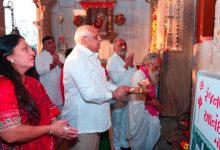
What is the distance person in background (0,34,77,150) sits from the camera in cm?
178

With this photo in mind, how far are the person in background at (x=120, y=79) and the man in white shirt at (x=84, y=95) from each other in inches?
76.6

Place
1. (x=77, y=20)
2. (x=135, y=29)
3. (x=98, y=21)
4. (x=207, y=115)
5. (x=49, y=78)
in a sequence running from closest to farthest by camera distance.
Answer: (x=207, y=115) → (x=49, y=78) → (x=98, y=21) → (x=77, y=20) → (x=135, y=29)

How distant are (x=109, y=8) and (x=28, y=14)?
2.95m

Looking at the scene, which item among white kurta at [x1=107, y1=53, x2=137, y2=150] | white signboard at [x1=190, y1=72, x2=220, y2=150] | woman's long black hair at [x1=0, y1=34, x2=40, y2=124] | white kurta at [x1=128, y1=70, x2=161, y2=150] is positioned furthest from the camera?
white kurta at [x1=107, y1=53, x2=137, y2=150]

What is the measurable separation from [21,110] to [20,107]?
24 mm

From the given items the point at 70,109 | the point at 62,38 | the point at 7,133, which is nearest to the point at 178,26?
the point at 70,109

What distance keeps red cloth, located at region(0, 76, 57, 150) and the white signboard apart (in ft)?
3.74

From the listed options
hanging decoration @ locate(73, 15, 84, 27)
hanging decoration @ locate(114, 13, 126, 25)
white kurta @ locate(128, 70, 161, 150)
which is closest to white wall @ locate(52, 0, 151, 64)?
hanging decoration @ locate(114, 13, 126, 25)

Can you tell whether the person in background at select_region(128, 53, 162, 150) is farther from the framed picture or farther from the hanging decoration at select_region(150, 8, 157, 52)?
the framed picture

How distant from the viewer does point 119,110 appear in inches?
194

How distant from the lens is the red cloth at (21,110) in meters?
1.77

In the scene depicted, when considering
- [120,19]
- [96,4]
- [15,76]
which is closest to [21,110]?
[15,76]

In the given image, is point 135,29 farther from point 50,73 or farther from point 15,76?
point 15,76

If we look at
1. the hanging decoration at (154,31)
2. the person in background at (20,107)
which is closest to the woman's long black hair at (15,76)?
the person in background at (20,107)
